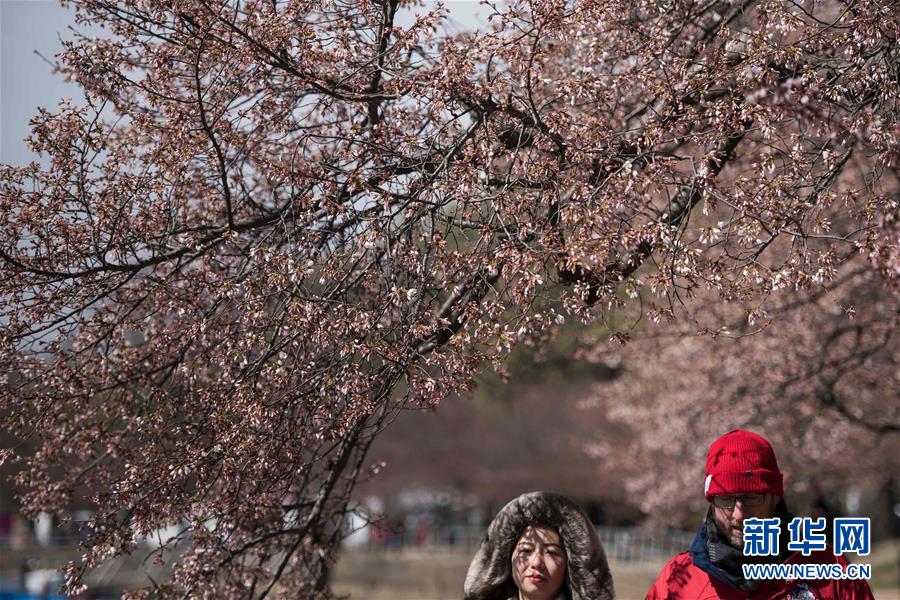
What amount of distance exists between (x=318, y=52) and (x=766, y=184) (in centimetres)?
246

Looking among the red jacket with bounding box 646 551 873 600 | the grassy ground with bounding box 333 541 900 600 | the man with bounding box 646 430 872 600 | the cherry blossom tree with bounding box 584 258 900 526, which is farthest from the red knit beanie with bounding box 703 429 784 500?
the grassy ground with bounding box 333 541 900 600

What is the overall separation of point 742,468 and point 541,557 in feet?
3.72

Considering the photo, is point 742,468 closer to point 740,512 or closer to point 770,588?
point 740,512

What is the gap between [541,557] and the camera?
488 cm

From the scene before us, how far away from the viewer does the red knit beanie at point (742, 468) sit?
4.17 meters

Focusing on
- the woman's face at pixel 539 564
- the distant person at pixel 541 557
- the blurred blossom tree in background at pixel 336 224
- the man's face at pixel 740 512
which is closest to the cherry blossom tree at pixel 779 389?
the blurred blossom tree in background at pixel 336 224

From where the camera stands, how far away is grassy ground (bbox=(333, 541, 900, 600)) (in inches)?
851

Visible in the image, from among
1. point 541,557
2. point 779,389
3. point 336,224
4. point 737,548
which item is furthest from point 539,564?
point 779,389

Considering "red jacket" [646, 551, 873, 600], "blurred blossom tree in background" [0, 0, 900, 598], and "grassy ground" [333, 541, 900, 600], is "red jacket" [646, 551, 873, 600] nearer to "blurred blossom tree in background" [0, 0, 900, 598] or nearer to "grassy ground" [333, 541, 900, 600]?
"blurred blossom tree in background" [0, 0, 900, 598]

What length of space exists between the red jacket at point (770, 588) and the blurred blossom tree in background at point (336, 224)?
4.25 feet

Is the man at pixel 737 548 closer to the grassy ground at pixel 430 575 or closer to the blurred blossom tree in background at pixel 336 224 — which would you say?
the blurred blossom tree in background at pixel 336 224

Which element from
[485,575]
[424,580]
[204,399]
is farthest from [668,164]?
[424,580]

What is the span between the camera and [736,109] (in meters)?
5.48

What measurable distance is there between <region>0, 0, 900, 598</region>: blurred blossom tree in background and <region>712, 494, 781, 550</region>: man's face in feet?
3.69
